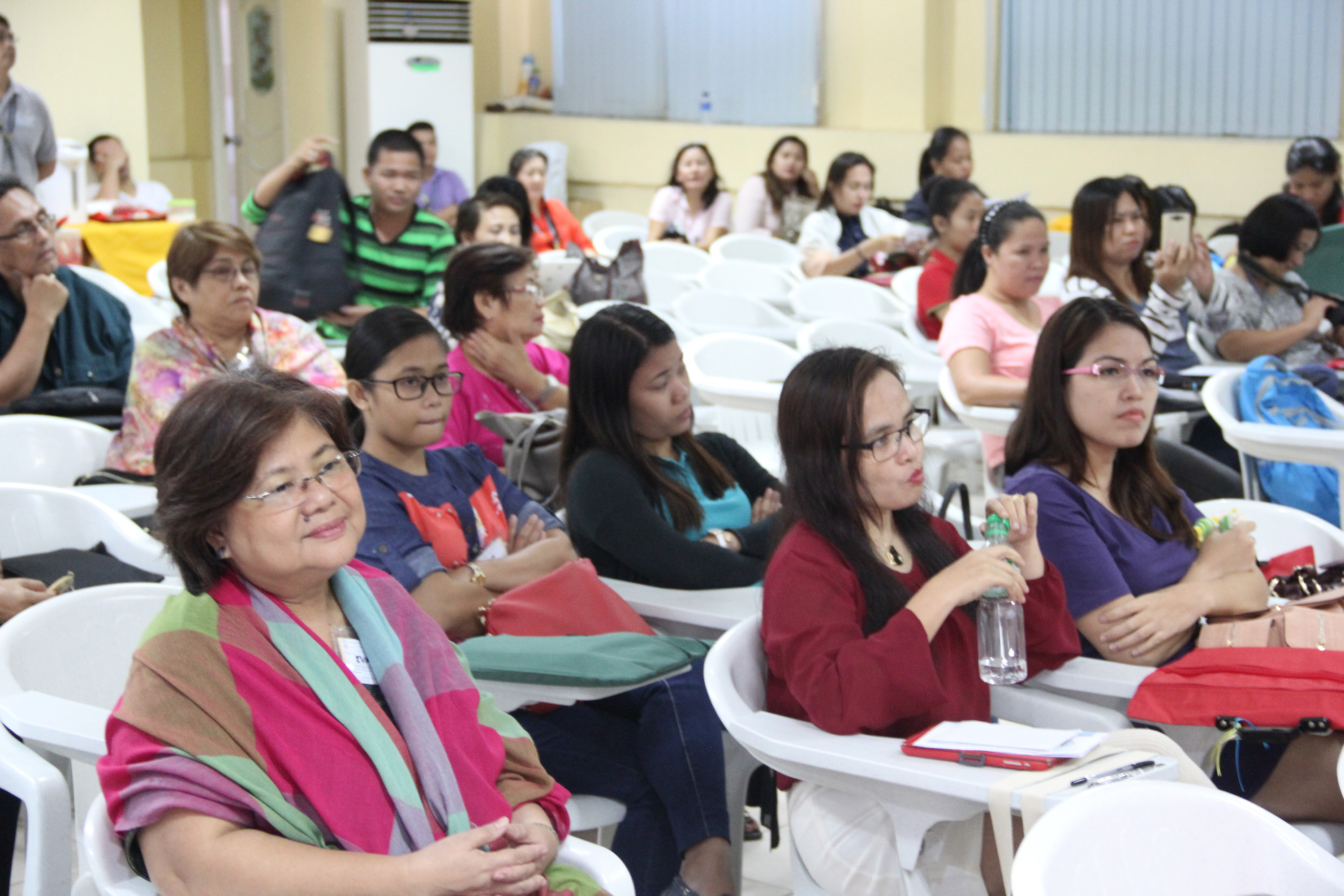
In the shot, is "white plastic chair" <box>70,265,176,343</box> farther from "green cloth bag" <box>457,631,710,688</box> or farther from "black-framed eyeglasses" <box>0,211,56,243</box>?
"green cloth bag" <box>457,631,710,688</box>

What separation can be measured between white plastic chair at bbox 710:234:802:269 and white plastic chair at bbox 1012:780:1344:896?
549 cm

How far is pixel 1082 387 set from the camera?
2406 mm

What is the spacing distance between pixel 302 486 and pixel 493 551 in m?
0.99

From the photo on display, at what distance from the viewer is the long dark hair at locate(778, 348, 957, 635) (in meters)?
1.95

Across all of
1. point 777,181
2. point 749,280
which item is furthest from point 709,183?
point 749,280

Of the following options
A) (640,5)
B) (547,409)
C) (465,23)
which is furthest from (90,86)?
(547,409)

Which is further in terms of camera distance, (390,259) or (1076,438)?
(390,259)

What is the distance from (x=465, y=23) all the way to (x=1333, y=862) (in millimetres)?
9834

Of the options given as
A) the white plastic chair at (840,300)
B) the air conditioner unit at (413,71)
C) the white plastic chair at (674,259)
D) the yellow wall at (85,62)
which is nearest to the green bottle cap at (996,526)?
the white plastic chair at (840,300)

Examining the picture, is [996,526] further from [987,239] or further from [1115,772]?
[987,239]

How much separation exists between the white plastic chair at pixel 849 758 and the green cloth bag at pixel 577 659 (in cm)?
14

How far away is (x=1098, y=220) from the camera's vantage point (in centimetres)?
418

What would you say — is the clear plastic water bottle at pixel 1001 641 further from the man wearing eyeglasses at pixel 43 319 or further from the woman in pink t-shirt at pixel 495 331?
the man wearing eyeglasses at pixel 43 319

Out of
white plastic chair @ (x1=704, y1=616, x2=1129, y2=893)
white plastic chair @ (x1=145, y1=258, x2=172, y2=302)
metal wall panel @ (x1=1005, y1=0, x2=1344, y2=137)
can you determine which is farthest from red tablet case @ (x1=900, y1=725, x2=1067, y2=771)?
metal wall panel @ (x1=1005, y1=0, x2=1344, y2=137)
